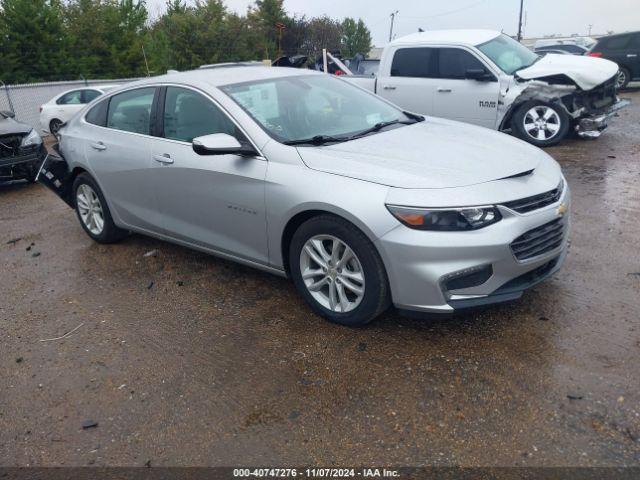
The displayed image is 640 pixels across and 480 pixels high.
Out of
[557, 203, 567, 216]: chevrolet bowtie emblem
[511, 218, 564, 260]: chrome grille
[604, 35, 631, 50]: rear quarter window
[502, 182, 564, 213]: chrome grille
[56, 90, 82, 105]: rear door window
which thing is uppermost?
[604, 35, 631, 50]: rear quarter window

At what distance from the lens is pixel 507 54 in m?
9.01

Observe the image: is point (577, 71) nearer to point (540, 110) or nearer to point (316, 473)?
point (540, 110)

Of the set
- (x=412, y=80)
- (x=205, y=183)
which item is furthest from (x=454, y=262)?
(x=412, y=80)

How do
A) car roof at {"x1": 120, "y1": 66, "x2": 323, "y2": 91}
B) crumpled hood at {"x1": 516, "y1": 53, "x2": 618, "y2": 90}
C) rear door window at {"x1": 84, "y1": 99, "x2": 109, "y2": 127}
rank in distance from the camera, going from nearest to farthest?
car roof at {"x1": 120, "y1": 66, "x2": 323, "y2": 91} < rear door window at {"x1": 84, "y1": 99, "x2": 109, "y2": 127} < crumpled hood at {"x1": 516, "y1": 53, "x2": 618, "y2": 90}

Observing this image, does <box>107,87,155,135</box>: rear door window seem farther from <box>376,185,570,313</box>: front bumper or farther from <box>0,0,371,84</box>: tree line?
<box>0,0,371,84</box>: tree line

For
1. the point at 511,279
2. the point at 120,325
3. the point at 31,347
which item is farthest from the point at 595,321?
the point at 31,347

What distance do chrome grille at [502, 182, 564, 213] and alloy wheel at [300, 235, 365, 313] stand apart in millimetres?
963

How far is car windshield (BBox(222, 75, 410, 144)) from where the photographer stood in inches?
156

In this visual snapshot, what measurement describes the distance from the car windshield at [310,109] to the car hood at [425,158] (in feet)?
0.76

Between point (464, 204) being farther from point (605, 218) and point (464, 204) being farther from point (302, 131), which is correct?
point (605, 218)

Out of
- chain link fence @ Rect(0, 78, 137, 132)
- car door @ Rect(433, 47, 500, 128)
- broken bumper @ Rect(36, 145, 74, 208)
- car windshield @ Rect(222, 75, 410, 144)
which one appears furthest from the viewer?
chain link fence @ Rect(0, 78, 137, 132)

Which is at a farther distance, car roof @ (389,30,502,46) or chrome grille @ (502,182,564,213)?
car roof @ (389,30,502,46)

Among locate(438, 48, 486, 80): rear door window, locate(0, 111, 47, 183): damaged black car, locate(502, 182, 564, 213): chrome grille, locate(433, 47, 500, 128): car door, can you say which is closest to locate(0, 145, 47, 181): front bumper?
locate(0, 111, 47, 183): damaged black car

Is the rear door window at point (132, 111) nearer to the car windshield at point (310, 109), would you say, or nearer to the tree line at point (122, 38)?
the car windshield at point (310, 109)
